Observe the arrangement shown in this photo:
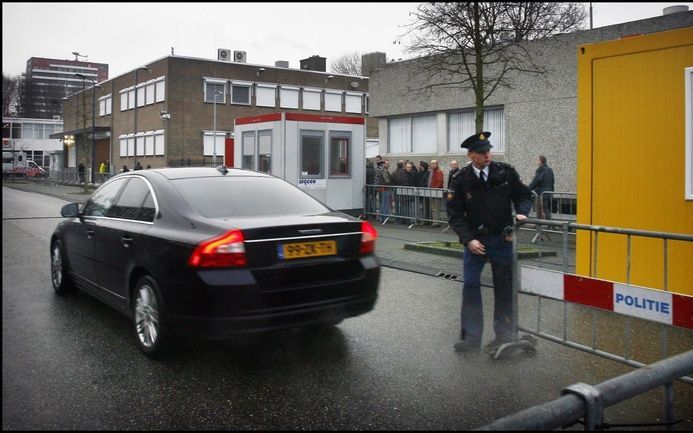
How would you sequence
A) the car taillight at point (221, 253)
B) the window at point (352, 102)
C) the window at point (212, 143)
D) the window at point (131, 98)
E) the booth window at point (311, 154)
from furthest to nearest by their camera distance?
the window at point (352, 102) < the window at point (131, 98) < the window at point (212, 143) < the booth window at point (311, 154) < the car taillight at point (221, 253)

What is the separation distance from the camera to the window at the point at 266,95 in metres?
46.8

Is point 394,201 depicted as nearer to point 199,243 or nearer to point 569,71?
point 569,71

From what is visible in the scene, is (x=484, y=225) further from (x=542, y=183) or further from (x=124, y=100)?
(x=124, y=100)

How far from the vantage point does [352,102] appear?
2072 inches

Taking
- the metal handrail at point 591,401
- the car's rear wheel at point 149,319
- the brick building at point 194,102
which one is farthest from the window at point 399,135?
the metal handrail at point 591,401

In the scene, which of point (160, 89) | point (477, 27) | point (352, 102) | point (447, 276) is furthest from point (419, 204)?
point (352, 102)

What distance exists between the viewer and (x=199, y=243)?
4566mm

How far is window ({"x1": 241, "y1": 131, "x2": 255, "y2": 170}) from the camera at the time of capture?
730 inches

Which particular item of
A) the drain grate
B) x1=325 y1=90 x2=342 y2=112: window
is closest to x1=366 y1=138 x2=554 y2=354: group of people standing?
the drain grate

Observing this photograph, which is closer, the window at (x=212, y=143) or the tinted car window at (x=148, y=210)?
the tinted car window at (x=148, y=210)

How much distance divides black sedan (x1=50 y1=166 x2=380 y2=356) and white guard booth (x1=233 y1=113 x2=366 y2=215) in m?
11.2

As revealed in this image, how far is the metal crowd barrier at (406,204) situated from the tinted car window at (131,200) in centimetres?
1052

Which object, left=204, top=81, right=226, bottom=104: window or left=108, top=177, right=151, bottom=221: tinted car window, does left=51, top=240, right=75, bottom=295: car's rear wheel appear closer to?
left=108, top=177, right=151, bottom=221: tinted car window

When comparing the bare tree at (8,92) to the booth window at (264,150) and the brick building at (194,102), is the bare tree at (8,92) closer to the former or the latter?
the booth window at (264,150)
